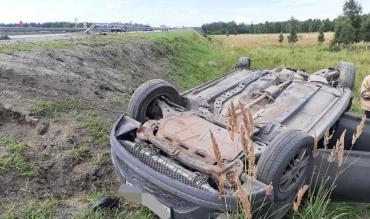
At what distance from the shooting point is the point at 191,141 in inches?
149

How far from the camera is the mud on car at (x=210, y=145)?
128 inches

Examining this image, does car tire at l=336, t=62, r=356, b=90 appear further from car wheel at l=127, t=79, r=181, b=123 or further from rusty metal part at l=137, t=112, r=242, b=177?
rusty metal part at l=137, t=112, r=242, b=177

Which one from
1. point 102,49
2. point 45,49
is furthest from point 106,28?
point 45,49

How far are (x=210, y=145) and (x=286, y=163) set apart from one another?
0.67 m

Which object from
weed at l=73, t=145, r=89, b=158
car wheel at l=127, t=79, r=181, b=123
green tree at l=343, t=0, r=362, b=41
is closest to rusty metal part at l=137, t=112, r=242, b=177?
car wheel at l=127, t=79, r=181, b=123

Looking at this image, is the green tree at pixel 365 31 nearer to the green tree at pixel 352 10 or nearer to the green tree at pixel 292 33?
the green tree at pixel 352 10

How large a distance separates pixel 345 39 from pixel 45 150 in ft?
220

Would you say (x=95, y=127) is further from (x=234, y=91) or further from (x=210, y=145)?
(x=210, y=145)

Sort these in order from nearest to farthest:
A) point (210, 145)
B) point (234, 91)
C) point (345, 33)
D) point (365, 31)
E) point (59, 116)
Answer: point (210, 145)
point (234, 91)
point (59, 116)
point (345, 33)
point (365, 31)

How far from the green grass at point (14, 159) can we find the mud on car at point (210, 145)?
1.01 m

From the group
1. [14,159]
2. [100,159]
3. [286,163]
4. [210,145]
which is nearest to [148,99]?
[100,159]

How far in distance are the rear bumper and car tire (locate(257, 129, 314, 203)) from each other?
0.51 ft

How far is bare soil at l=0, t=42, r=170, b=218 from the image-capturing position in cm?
424

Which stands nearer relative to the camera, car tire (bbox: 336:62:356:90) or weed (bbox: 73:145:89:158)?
weed (bbox: 73:145:89:158)
